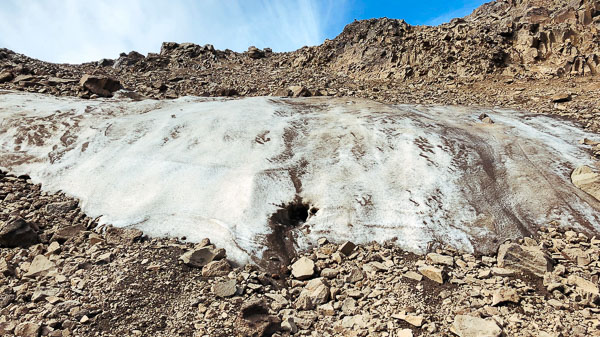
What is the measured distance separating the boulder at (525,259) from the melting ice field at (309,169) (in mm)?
536

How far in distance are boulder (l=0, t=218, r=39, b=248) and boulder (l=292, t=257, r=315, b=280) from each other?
5399mm

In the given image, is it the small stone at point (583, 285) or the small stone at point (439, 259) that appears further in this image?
the small stone at point (439, 259)

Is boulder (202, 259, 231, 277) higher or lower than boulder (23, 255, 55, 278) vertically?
lower

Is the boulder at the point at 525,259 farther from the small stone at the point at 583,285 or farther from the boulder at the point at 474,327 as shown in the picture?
the boulder at the point at 474,327

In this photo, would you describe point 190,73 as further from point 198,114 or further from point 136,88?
point 198,114

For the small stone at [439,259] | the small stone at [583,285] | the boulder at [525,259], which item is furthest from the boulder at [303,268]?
the small stone at [583,285]

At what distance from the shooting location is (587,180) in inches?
339

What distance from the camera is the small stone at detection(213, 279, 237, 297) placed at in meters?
5.98

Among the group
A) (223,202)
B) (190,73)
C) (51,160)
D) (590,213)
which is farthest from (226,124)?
(190,73)

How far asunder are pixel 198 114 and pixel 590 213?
1168cm

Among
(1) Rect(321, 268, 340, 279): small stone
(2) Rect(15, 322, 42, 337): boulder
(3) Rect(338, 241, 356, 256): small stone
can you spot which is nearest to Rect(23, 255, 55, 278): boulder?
(2) Rect(15, 322, 42, 337): boulder

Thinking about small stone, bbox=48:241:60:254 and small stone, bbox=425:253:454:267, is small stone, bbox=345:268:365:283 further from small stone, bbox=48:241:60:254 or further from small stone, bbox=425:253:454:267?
small stone, bbox=48:241:60:254

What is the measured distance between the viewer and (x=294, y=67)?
26.8m

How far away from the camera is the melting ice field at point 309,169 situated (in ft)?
25.7
